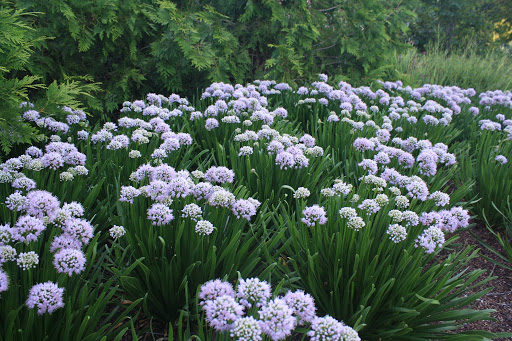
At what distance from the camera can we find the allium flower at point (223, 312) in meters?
1.38

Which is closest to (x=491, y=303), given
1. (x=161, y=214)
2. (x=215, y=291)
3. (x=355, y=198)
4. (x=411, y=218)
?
(x=411, y=218)

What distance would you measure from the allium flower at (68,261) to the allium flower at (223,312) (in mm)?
678

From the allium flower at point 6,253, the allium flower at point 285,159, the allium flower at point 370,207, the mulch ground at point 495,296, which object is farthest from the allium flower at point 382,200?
the allium flower at point 6,253

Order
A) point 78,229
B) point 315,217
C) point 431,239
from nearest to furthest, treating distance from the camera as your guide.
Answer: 1. point 78,229
2. point 431,239
3. point 315,217

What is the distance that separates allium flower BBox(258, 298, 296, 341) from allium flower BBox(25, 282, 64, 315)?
90 cm

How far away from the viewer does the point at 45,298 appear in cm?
153

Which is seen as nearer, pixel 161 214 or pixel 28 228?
pixel 28 228

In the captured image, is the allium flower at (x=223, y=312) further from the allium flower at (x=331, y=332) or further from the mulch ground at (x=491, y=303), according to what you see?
the mulch ground at (x=491, y=303)

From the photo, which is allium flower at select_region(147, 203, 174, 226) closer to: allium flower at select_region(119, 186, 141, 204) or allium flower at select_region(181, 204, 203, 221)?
allium flower at select_region(181, 204, 203, 221)

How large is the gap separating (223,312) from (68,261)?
2.62 feet

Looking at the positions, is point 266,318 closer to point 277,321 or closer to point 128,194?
point 277,321

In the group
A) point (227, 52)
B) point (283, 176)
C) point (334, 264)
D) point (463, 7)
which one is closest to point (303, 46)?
point (227, 52)

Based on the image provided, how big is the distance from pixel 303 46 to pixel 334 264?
197 inches

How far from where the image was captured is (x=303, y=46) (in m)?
6.38
